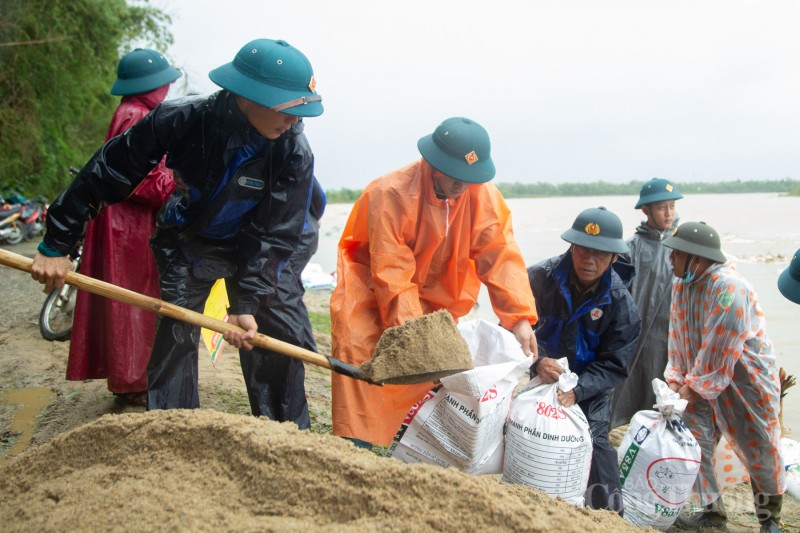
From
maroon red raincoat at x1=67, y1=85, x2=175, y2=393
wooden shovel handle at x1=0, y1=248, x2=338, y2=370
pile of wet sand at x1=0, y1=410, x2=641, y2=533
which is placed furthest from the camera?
maroon red raincoat at x1=67, y1=85, x2=175, y2=393

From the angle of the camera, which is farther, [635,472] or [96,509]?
[635,472]

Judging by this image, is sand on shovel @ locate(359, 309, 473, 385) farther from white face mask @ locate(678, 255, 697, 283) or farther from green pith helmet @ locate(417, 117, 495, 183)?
white face mask @ locate(678, 255, 697, 283)

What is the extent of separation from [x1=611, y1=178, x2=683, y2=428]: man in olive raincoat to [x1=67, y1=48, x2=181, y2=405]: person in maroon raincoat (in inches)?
112

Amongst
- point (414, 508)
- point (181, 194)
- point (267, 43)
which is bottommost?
point (414, 508)

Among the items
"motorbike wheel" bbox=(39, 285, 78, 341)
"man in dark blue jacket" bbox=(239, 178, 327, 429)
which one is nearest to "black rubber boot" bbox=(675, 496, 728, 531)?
"man in dark blue jacket" bbox=(239, 178, 327, 429)

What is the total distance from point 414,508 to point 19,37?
11192 mm

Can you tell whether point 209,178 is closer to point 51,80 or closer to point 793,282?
point 793,282

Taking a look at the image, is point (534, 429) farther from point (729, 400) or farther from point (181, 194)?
point (181, 194)

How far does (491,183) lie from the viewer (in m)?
3.20

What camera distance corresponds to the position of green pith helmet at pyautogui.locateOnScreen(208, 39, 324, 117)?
234 cm

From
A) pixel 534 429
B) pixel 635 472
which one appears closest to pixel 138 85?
pixel 534 429

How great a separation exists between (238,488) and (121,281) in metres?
1.85

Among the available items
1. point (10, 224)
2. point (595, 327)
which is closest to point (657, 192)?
point (595, 327)

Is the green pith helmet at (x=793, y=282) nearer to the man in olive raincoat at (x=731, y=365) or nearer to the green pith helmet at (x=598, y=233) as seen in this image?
the man in olive raincoat at (x=731, y=365)
